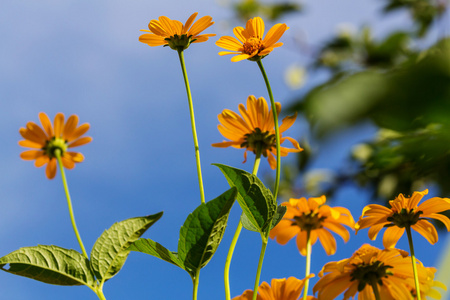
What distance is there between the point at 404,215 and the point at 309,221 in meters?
0.13

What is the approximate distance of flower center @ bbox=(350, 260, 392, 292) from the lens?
54cm

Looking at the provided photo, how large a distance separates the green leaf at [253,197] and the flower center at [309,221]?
19 centimetres

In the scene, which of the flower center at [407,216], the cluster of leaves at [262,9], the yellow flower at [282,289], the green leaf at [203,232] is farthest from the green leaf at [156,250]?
the cluster of leaves at [262,9]

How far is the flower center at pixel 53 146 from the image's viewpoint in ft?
1.87

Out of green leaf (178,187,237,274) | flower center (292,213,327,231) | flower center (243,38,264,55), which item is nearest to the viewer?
green leaf (178,187,237,274)

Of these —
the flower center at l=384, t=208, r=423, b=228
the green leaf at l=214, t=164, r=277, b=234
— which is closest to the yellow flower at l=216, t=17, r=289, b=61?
the green leaf at l=214, t=164, r=277, b=234

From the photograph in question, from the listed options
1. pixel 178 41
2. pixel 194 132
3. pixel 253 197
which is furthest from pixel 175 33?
pixel 253 197

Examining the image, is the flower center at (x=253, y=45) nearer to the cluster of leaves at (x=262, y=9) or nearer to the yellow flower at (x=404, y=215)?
the yellow flower at (x=404, y=215)

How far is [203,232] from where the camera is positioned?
1.41ft

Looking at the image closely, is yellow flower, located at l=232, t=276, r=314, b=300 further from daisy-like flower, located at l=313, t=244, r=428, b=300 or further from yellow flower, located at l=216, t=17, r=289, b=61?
yellow flower, located at l=216, t=17, r=289, b=61

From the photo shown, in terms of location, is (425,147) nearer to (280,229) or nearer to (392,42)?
(392,42)

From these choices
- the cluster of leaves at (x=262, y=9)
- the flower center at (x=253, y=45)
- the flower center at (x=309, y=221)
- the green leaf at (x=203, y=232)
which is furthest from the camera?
the cluster of leaves at (x=262, y=9)

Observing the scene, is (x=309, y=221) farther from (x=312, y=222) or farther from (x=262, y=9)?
(x=262, y=9)

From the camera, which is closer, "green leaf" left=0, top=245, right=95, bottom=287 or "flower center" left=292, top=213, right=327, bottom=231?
"green leaf" left=0, top=245, right=95, bottom=287
